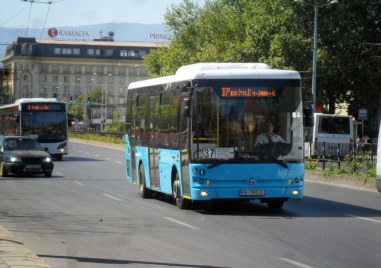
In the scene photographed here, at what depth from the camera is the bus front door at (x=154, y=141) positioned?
72.8 feet

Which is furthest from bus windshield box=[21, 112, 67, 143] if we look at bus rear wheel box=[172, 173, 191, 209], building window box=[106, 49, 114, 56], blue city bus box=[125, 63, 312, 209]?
building window box=[106, 49, 114, 56]

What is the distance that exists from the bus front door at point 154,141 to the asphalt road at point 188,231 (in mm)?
563

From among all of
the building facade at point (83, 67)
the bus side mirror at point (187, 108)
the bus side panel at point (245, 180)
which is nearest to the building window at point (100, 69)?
the building facade at point (83, 67)

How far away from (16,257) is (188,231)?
5098 mm

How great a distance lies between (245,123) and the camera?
18969mm

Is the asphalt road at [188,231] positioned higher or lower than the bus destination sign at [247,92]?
lower

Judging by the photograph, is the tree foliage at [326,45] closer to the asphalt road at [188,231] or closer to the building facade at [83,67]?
the asphalt road at [188,231]

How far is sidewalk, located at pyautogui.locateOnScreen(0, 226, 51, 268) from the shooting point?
10.2m

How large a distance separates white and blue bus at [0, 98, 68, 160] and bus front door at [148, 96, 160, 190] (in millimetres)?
27484

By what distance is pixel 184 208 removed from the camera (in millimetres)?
20297

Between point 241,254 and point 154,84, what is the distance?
1057cm

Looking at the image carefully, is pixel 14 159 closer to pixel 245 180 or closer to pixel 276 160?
pixel 245 180

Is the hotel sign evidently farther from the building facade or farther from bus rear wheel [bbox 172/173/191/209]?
bus rear wheel [bbox 172/173/191/209]

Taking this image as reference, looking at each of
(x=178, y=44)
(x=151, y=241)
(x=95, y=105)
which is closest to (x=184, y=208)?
(x=151, y=241)
